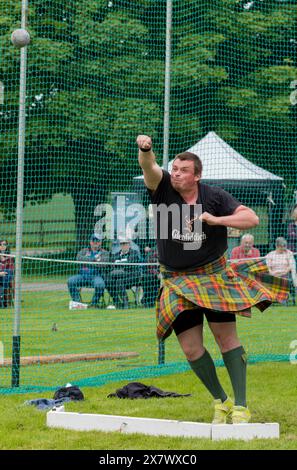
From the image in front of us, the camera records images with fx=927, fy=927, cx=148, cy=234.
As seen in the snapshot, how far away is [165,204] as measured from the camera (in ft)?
17.3

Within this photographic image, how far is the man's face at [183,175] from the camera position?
5246 mm

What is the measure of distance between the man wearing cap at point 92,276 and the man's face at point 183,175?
264 inches

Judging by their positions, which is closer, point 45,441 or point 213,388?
point 45,441

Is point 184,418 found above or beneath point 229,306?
beneath

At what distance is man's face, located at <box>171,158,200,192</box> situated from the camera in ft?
17.2

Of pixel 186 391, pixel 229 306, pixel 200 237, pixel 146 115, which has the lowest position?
pixel 186 391

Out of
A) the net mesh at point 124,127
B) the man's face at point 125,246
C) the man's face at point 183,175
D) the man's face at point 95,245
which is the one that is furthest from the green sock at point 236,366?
the man's face at point 125,246

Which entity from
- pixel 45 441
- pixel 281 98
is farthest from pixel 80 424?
pixel 281 98

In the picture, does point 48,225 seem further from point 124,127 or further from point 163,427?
point 163,427

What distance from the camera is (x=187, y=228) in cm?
522

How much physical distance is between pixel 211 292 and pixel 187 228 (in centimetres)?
38
